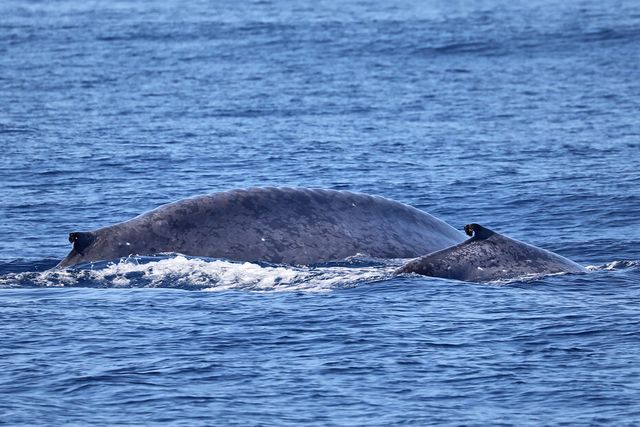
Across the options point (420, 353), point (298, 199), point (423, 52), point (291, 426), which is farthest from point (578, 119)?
A: point (291, 426)

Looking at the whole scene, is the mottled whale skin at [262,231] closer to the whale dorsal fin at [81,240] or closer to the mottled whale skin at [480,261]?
the whale dorsal fin at [81,240]

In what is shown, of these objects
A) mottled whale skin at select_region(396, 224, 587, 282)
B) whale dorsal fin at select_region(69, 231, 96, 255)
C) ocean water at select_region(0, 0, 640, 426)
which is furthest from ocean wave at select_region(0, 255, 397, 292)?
mottled whale skin at select_region(396, 224, 587, 282)

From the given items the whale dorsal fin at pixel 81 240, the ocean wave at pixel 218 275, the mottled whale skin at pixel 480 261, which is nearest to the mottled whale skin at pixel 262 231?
the whale dorsal fin at pixel 81 240

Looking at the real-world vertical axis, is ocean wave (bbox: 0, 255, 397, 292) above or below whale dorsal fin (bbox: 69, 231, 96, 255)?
below

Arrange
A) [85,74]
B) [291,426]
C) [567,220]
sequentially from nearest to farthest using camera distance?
[291,426] < [567,220] < [85,74]

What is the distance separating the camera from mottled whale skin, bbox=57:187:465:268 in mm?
16594

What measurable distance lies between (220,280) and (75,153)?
13.7 metres

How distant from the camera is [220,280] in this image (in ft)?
54.7

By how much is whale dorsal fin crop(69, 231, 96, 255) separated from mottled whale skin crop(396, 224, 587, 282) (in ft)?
11.5

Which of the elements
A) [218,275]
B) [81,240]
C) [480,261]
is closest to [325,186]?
[218,275]

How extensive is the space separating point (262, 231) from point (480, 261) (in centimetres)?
249

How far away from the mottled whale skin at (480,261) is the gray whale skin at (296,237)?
0.04 feet

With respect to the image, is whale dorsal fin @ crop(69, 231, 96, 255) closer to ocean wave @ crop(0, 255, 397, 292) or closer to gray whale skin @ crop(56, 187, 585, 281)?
gray whale skin @ crop(56, 187, 585, 281)

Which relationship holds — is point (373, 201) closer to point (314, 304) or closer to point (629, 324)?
point (314, 304)
